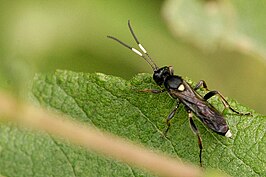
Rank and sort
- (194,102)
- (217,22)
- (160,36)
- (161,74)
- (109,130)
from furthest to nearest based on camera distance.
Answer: (160,36) < (217,22) < (161,74) < (194,102) < (109,130)

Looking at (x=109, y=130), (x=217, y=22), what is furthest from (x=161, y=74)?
(x=217, y=22)

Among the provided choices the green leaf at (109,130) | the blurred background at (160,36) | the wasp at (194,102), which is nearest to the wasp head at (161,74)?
the wasp at (194,102)

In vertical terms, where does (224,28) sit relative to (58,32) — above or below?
above

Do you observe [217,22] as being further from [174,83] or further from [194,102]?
[194,102]

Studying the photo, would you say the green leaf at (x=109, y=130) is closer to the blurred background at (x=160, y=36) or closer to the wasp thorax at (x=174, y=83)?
the wasp thorax at (x=174, y=83)

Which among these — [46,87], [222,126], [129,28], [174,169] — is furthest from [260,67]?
[174,169]

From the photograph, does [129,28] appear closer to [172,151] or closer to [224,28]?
[224,28]

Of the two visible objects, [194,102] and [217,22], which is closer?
[194,102]
